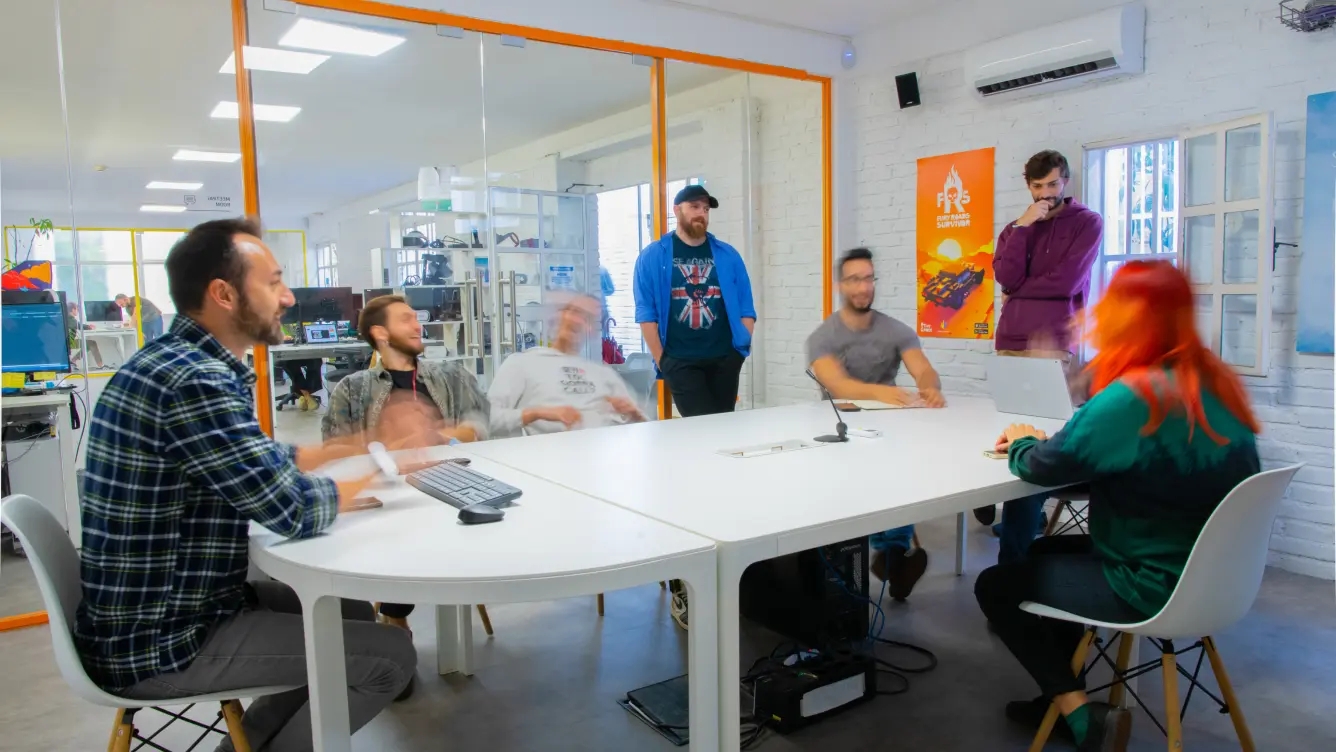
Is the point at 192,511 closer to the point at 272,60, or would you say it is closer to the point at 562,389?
the point at 562,389

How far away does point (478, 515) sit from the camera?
1629 mm

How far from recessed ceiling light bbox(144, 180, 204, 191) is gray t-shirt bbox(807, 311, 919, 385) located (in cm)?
286

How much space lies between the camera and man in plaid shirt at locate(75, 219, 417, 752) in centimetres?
145

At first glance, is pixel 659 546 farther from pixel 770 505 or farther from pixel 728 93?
pixel 728 93

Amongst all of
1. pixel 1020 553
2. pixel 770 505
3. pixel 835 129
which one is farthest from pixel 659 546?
pixel 835 129

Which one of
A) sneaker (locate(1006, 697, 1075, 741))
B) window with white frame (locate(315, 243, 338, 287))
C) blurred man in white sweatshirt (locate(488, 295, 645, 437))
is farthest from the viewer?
window with white frame (locate(315, 243, 338, 287))

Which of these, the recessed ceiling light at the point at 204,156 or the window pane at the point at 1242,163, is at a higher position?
the recessed ceiling light at the point at 204,156

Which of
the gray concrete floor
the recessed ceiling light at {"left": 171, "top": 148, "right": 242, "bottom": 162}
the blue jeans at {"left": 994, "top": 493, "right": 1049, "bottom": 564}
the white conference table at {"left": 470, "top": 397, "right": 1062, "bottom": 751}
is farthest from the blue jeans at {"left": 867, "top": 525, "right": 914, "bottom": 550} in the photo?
the recessed ceiling light at {"left": 171, "top": 148, "right": 242, "bottom": 162}

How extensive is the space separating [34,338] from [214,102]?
130 centimetres

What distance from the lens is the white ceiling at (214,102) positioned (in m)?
3.36

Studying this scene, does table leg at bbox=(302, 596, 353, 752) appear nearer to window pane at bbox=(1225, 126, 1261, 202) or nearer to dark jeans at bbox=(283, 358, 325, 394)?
dark jeans at bbox=(283, 358, 325, 394)

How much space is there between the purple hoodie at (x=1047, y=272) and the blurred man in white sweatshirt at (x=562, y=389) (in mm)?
1927

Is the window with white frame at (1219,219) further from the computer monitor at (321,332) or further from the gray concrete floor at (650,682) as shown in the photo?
the computer monitor at (321,332)

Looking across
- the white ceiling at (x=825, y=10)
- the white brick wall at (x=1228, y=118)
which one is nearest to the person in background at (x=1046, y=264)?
the white brick wall at (x=1228, y=118)
